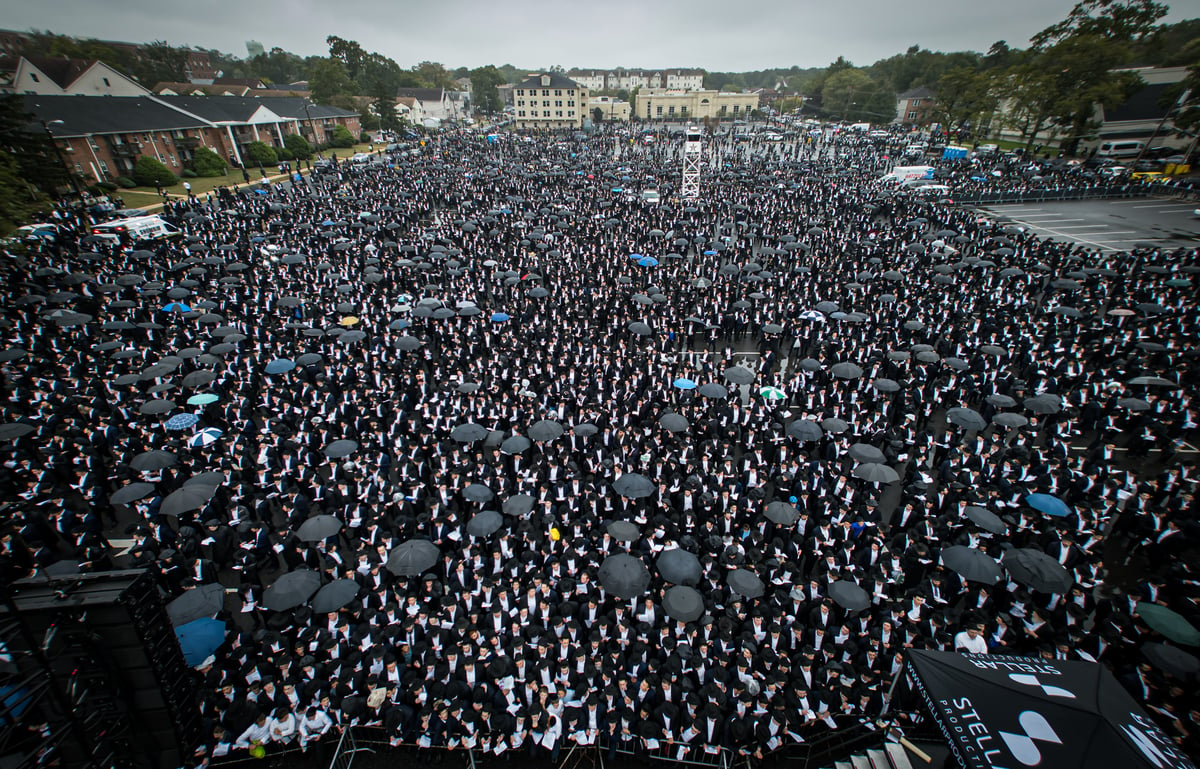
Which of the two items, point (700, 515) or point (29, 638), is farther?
point (700, 515)

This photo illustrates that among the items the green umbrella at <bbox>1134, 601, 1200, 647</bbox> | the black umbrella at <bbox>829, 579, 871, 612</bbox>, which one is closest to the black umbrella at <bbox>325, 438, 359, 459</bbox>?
the black umbrella at <bbox>829, 579, 871, 612</bbox>

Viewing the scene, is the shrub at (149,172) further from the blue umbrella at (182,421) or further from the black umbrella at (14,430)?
the blue umbrella at (182,421)

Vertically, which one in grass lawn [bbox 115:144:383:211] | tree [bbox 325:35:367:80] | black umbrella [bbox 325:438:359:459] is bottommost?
black umbrella [bbox 325:438:359:459]

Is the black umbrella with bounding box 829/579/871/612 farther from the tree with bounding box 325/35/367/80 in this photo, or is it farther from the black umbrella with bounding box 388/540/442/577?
the tree with bounding box 325/35/367/80

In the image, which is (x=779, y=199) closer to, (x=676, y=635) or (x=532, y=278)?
(x=532, y=278)

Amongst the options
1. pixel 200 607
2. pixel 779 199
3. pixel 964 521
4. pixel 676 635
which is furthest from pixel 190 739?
pixel 779 199

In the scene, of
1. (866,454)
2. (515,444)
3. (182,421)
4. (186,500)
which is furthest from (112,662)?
(866,454)
